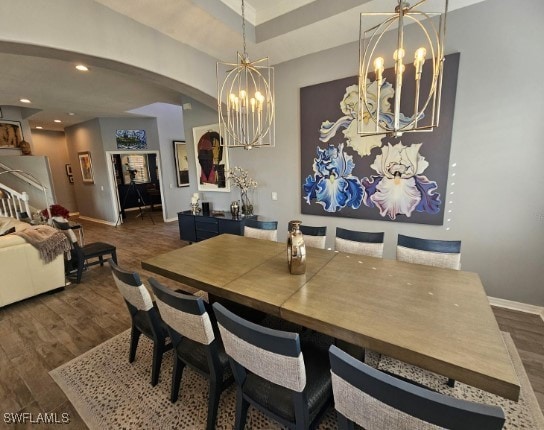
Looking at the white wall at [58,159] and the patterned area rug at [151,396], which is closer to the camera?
the patterned area rug at [151,396]

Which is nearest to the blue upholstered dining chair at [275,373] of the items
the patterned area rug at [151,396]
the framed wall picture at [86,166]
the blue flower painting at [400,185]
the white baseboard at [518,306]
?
the patterned area rug at [151,396]

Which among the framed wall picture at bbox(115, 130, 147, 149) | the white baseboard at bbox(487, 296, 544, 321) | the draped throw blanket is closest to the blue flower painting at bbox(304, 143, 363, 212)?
the white baseboard at bbox(487, 296, 544, 321)

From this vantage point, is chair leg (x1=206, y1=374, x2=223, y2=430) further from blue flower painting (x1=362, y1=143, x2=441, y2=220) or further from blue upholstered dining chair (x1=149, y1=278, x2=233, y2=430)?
blue flower painting (x1=362, y1=143, x2=441, y2=220)

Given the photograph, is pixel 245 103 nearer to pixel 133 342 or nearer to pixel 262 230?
pixel 262 230

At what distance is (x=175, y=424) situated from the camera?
5.42 feet

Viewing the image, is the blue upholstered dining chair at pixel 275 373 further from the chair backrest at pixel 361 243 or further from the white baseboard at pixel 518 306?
the white baseboard at pixel 518 306

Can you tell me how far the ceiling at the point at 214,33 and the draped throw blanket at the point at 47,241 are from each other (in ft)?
6.68

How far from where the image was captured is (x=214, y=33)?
9.98ft

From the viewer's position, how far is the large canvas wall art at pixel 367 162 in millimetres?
2830

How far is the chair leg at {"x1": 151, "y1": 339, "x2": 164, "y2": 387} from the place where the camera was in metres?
1.87

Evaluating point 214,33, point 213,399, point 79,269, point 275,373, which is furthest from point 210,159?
point 275,373

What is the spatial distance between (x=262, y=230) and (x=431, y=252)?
65.3 inches

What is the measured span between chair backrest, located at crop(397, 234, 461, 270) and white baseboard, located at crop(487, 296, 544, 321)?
137 centimetres

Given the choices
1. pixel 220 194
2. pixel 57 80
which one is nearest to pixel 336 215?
pixel 220 194
